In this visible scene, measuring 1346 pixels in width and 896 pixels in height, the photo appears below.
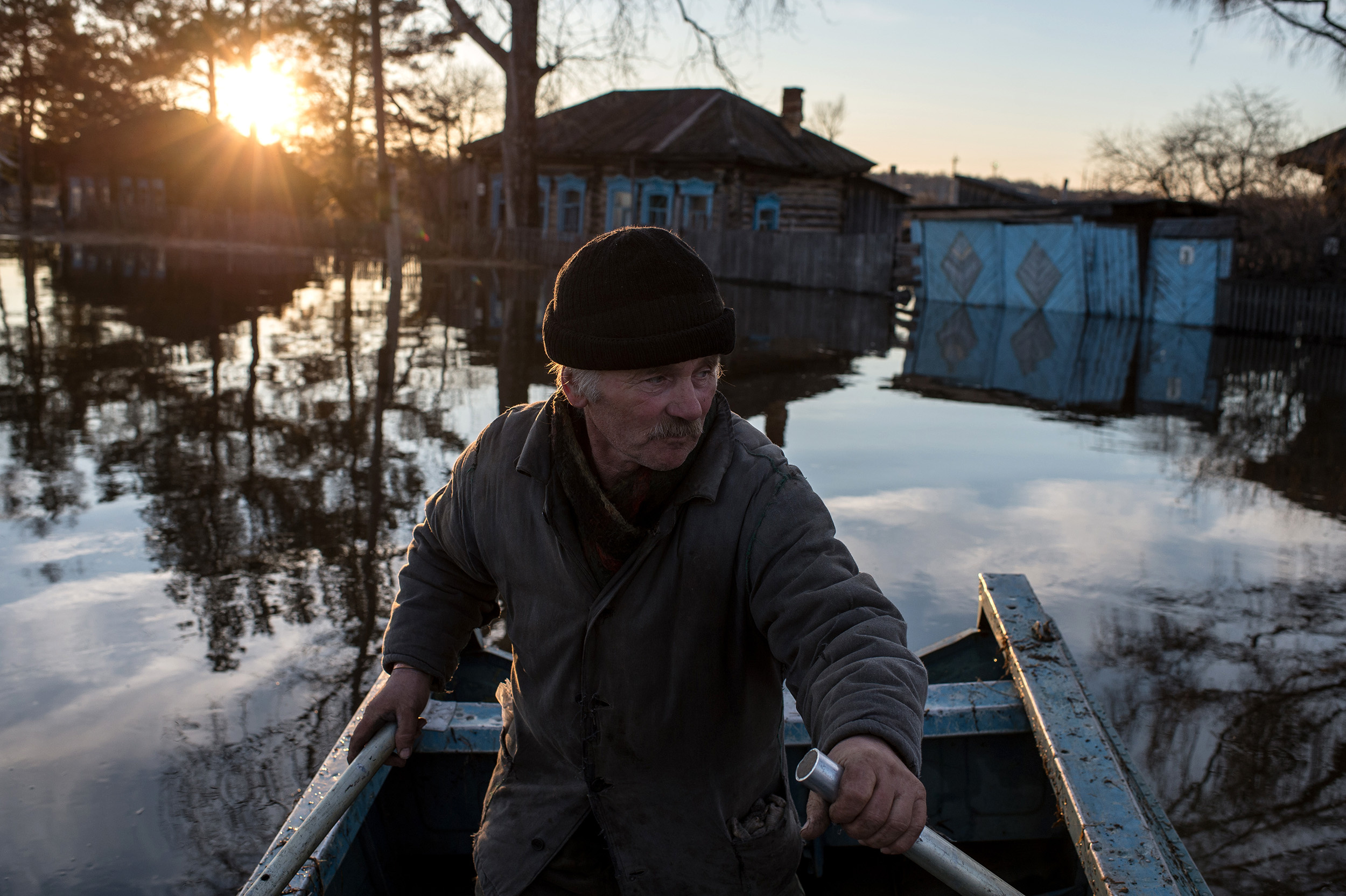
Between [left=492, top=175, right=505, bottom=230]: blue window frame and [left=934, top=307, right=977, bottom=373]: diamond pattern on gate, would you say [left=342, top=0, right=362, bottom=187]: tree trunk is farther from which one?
[left=934, top=307, right=977, bottom=373]: diamond pattern on gate

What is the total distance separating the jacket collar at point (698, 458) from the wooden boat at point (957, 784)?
34.6 inches

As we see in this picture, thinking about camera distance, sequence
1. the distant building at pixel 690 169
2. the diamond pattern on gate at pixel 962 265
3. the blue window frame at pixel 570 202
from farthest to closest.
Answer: the blue window frame at pixel 570 202 → the distant building at pixel 690 169 → the diamond pattern on gate at pixel 962 265

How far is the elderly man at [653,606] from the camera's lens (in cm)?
165

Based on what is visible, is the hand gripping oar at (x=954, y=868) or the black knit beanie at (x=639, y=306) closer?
the hand gripping oar at (x=954, y=868)

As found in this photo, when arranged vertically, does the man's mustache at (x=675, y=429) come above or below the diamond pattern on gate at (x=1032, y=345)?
above

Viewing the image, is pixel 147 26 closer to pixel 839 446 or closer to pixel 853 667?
pixel 839 446

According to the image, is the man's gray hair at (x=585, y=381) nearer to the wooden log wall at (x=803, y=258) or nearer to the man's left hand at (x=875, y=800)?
the man's left hand at (x=875, y=800)

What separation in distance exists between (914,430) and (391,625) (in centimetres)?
738

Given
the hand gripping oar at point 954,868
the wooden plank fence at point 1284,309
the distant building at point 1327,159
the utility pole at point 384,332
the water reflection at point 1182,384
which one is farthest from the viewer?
the distant building at point 1327,159

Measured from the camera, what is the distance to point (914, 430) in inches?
351

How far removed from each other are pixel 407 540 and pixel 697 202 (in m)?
24.8

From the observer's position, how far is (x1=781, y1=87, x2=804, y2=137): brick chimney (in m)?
30.4

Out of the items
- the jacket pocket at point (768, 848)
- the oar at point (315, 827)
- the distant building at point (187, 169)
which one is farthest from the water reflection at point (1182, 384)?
the distant building at point (187, 169)

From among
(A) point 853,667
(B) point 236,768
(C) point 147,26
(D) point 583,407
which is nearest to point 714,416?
(D) point 583,407
